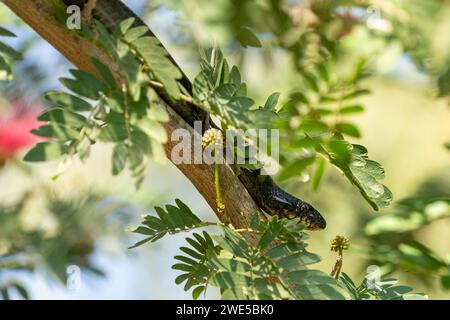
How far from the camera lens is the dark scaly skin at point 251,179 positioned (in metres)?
0.82

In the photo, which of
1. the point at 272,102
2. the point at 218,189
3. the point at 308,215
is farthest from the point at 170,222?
the point at 308,215

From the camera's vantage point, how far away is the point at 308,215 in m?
1.21

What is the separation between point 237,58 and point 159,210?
19cm

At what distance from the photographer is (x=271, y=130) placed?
2.58 ft

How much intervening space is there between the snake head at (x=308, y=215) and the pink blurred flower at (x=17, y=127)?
1.43 feet

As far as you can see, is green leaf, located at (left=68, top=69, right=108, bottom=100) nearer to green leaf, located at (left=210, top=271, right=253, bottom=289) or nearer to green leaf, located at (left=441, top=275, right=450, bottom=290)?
green leaf, located at (left=210, top=271, right=253, bottom=289)

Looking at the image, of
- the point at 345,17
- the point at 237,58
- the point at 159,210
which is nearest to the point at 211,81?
the point at 237,58

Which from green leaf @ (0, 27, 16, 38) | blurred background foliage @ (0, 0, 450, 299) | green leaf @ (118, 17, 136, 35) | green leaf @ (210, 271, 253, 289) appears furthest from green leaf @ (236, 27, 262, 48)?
green leaf @ (0, 27, 16, 38)

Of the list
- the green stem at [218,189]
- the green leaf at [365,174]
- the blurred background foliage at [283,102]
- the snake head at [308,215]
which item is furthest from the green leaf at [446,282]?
the snake head at [308,215]

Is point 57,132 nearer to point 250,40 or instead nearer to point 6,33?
point 250,40

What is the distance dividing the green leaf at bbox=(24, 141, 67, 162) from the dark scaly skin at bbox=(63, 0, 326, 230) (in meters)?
0.20

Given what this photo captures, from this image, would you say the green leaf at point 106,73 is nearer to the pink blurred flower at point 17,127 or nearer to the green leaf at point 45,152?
the green leaf at point 45,152
